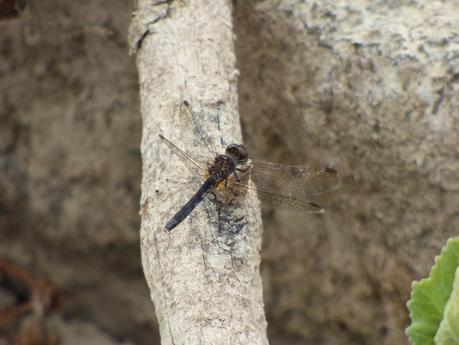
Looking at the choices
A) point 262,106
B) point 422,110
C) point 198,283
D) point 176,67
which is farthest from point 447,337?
Answer: point 262,106

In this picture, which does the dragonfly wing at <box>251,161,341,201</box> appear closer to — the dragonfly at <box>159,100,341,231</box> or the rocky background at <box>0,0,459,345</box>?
the dragonfly at <box>159,100,341,231</box>

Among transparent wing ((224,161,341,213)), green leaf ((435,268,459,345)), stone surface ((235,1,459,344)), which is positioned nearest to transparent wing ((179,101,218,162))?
transparent wing ((224,161,341,213))

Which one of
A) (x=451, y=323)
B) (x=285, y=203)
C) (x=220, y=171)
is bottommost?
(x=451, y=323)

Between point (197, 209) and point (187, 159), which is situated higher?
point (187, 159)

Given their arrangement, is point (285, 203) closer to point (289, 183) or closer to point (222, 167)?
point (289, 183)

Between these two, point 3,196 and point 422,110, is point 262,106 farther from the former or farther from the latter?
point 3,196

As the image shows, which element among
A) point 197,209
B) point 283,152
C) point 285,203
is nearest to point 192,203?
point 197,209
